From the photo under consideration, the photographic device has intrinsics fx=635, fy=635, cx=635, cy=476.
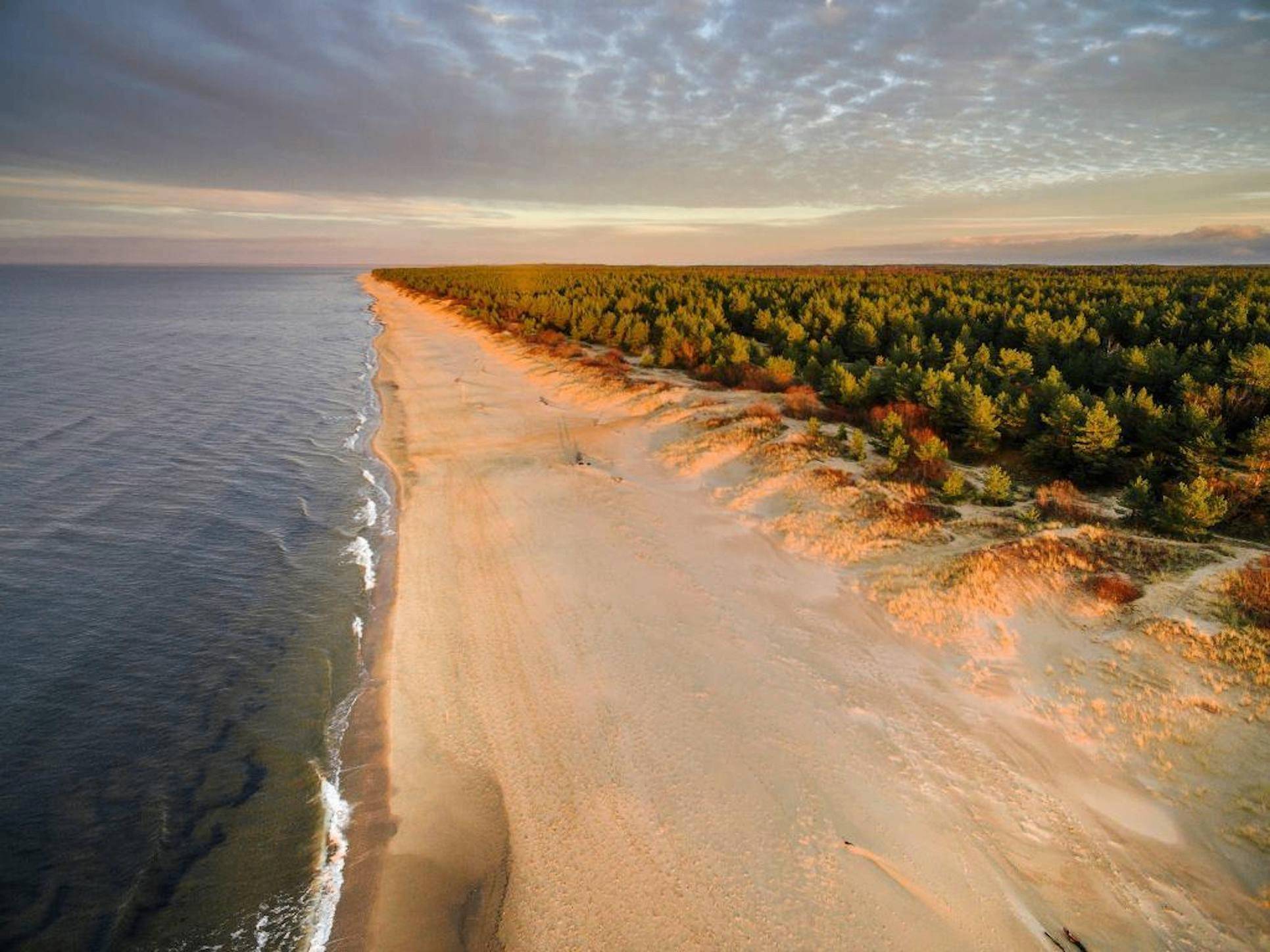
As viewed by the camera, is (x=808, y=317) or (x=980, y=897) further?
(x=808, y=317)

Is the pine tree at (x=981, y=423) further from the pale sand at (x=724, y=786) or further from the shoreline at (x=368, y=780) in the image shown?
the shoreline at (x=368, y=780)

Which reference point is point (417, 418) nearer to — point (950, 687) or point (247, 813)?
point (247, 813)

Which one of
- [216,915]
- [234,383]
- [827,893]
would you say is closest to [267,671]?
[216,915]

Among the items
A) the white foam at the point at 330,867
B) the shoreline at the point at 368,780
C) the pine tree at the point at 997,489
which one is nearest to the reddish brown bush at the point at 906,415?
the pine tree at the point at 997,489

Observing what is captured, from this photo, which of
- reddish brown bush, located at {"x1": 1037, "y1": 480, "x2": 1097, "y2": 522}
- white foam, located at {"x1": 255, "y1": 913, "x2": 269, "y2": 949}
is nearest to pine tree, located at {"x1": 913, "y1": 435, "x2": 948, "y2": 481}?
reddish brown bush, located at {"x1": 1037, "y1": 480, "x2": 1097, "y2": 522}

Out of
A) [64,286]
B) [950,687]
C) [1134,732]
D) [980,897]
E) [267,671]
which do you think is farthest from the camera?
[64,286]

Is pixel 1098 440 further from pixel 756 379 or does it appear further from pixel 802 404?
pixel 756 379
